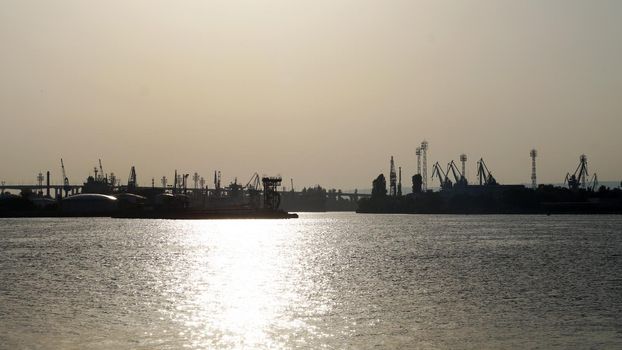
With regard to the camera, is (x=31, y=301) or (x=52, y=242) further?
(x=52, y=242)

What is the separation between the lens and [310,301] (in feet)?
173

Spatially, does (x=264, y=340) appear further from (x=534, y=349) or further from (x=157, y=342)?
(x=534, y=349)

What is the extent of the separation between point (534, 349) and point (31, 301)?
30.9 metres

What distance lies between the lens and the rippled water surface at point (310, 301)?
38.8 m

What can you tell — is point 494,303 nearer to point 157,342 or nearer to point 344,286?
point 344,286

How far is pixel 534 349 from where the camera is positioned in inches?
1427

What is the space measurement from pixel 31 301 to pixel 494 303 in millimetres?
28009

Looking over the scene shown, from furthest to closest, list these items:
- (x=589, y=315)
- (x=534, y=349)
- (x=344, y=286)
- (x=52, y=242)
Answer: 1. (x=52, y=242)
2. (x=344, y=286)
3. (x=589, y=315)
4. (x=534, y=349)

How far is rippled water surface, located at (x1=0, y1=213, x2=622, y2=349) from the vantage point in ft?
127

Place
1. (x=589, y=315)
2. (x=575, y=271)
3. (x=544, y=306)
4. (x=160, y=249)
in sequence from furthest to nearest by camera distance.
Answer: (x=160, y=249)
(x=575, y=271)
(x=544, y=306)
(x=589, y=315)

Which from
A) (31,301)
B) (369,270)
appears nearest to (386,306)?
(31,301)

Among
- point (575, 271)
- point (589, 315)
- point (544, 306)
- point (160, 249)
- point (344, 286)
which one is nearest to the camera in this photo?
point (589, 315)

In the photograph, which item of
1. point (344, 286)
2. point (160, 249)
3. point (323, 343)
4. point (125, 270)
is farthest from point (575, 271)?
point (160, 249)

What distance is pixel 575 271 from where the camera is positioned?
75.6 meters
